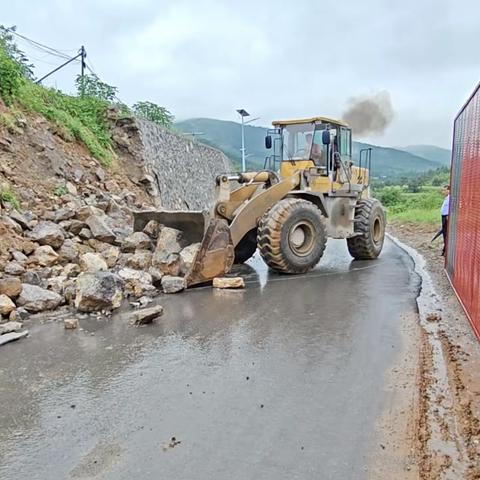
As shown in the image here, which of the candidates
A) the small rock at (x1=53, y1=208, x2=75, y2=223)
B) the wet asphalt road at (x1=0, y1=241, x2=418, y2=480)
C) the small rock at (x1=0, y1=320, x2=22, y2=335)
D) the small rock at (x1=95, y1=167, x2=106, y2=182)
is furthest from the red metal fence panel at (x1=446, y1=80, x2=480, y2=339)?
the small rock at (x1=95, y1=167, x2=106, y2=182)

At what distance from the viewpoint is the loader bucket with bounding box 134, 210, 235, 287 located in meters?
7.98

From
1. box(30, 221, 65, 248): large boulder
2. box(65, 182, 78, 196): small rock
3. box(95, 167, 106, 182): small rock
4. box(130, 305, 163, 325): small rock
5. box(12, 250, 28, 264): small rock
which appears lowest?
box(130, 305, 163, 325): small rock

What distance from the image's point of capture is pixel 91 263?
25.2 feet

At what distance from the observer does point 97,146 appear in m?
13.4

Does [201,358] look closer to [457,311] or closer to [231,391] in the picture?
[231,391]

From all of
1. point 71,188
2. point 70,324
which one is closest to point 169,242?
point 70,324

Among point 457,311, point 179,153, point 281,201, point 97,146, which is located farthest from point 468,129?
point 179,153

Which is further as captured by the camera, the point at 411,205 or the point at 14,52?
the point at 411,205

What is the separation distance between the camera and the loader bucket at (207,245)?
798 cm

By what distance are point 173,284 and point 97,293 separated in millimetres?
1498

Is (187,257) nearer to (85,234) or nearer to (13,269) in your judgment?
(85,234)

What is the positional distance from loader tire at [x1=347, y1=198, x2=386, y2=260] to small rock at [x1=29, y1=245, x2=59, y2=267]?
242 inches

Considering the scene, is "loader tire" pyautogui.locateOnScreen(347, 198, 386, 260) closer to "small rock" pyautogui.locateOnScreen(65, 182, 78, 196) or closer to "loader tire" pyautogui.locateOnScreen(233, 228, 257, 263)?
"loader tire" pyautogui.locateOnScreen(233, 228, 257, 263)

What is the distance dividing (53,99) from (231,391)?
11.8m
